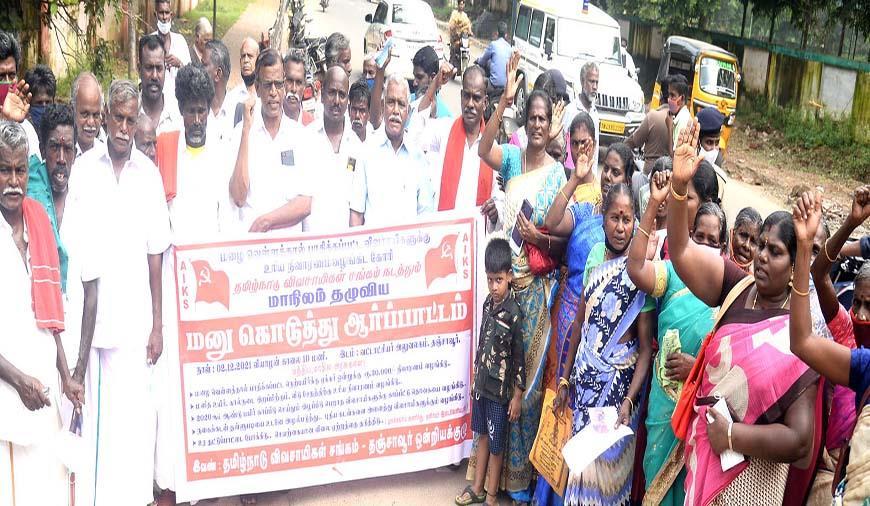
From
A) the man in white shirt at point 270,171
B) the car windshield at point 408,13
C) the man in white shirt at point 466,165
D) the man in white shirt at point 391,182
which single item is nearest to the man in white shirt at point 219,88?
the man in white shirt at point 270,171

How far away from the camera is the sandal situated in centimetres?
519

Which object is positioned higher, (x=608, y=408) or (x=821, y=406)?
(x=821, y=406)

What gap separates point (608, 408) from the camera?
430 centimetres

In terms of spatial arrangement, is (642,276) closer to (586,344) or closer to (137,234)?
(586,344)

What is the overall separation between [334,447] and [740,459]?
95.1 inches

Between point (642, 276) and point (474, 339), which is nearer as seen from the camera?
point (642, 276)

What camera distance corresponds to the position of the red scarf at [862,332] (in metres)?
3.94

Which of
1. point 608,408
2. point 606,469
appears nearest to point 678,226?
point 608,408

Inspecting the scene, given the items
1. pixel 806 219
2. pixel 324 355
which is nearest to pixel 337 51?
pixel 324 355

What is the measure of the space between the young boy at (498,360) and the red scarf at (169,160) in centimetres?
160

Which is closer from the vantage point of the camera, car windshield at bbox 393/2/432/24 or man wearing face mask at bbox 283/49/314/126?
man wearing face mask at bbox 283/49/314/126

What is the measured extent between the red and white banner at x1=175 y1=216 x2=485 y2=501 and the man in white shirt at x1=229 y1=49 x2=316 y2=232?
27cm

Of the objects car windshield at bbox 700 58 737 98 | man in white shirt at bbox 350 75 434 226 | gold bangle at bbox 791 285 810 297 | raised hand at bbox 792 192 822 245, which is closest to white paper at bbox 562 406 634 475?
gold bangle at bbox 791 285 810 297

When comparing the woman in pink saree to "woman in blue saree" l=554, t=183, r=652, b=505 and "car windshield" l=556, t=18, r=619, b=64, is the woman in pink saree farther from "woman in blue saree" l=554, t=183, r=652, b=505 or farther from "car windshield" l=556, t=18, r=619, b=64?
"car windshield" l=556, t=18, r=619, b=64
